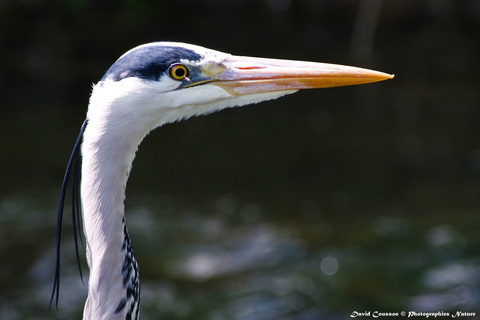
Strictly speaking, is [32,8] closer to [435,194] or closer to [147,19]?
[147,19]

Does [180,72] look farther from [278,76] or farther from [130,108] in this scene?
[278,76]

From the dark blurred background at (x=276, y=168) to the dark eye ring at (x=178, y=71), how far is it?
249cm

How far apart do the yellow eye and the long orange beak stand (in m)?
0.08

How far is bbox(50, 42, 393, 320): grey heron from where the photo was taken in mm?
2266

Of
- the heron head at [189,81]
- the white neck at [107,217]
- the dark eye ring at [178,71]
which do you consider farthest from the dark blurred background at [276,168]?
the dark eye ring at [178,71]

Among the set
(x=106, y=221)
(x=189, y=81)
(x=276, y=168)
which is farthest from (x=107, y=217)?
(x=276, y=168)

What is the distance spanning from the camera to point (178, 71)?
2.37m

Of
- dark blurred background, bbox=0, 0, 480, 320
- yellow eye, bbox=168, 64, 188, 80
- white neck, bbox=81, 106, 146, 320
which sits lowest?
white neck, bbox=81, 106, 146, 320

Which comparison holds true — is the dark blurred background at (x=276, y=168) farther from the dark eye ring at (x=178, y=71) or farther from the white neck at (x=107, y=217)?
the dark eye ring at (x=178, y=71)

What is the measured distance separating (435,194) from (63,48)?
6202mm

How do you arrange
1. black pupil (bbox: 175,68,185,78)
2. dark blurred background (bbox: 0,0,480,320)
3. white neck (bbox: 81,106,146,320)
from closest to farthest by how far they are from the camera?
white neck (bbox: 81,106,146,320)
black pupil (bbox: 175,68,185,78)
dark blurred background (bbox: 0,0,480,320)

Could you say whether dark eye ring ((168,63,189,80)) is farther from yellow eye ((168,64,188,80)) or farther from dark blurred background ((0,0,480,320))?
dark blurred background ((0,0,480,320))

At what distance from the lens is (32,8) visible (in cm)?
1077

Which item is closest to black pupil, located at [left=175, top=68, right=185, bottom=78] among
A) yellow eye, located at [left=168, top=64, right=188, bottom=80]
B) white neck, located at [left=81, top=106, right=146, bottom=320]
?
yellow eye, located at [left=168, top=64, right=188, bottom=80]
